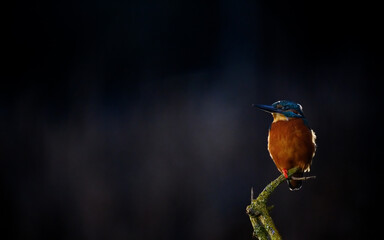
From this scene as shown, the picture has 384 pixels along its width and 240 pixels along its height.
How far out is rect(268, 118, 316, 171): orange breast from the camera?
1438mm

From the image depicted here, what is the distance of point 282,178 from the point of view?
1201 millimetres

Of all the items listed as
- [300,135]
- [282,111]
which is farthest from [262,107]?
[300,135]

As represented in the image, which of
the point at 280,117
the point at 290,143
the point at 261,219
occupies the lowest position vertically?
the point at 261,219

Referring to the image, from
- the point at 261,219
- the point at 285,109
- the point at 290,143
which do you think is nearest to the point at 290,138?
the point at 290,143

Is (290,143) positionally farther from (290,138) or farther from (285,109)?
(285,109)

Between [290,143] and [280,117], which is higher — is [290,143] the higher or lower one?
the lower one

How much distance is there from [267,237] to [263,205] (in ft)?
0.33

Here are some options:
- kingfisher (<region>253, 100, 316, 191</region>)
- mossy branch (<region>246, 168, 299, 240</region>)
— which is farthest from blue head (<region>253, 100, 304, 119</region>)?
mossy branch (<region>246, 168, 299, 240</region>)

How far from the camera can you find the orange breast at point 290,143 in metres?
1.44

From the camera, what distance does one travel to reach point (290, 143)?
1453mm

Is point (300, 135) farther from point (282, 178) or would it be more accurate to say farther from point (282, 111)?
point (282, 178)

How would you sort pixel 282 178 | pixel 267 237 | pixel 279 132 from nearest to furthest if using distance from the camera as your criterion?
pixel 267 237
pixel 282 178
pixel 279 132

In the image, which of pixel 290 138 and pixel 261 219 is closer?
pixel 261 219


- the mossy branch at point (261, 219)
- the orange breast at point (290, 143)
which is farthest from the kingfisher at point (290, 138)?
the mossy branch at point (261, 219)
